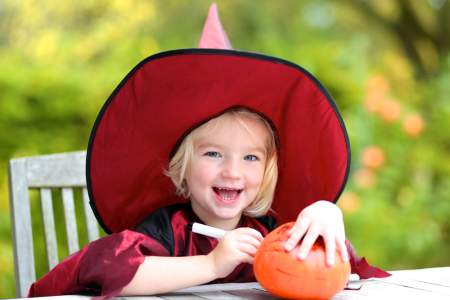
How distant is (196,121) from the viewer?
1539 millimetres

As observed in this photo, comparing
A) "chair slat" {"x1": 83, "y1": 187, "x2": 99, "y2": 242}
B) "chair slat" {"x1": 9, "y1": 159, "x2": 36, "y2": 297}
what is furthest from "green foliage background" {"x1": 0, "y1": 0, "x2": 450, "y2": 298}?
"chair slat" {"x1": 9, "y1": 159, "x2": 36, "y2": 297}

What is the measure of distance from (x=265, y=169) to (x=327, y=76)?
2.42m

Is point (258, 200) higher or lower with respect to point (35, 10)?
lower

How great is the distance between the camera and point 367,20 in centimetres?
590

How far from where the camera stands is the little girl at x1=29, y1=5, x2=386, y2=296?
1298 millimetres

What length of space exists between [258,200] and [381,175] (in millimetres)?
2977

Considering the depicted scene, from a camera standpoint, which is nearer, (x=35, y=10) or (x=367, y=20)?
(x=35, y=10)

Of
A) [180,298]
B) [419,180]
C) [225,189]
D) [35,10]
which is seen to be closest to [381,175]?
[419,180]

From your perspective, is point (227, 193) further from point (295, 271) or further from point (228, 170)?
point (295, 271)

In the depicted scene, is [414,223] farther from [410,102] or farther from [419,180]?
[410,102]

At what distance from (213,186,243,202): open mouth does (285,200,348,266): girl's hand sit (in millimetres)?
332

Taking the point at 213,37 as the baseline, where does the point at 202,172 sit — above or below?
below

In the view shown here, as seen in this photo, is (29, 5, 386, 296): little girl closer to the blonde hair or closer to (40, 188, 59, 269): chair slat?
the blonde hair

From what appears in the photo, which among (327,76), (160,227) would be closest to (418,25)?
(327,76)
